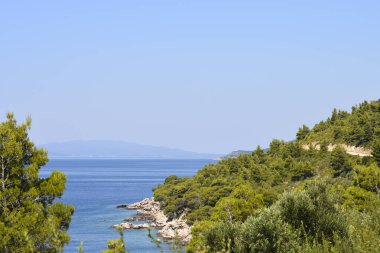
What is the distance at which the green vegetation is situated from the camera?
17156mm

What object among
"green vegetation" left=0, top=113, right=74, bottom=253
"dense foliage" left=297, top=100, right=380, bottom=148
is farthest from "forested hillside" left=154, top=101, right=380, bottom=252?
"green vegetation" left=0, top=113, right=74, bottom=253

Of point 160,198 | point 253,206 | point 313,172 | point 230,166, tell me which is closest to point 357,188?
point 253,206

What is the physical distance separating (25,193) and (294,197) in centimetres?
959

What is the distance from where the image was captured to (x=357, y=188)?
40031 millimetres

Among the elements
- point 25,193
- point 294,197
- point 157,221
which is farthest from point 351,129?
point 25,193

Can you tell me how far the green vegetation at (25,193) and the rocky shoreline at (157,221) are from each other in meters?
38.7

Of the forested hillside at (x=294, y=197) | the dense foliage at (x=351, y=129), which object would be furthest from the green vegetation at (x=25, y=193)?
the dense foliage at (x=351, y=129)

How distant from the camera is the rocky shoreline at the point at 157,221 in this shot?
70438 mm

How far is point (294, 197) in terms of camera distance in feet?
56.2

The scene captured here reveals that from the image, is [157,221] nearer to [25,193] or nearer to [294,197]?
[25,193]

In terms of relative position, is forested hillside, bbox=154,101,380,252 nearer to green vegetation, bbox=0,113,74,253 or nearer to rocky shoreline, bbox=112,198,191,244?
rocky shoreline, bbox=112,198,191,244

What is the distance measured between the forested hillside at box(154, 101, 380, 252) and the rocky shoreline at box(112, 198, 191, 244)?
2.21 metres

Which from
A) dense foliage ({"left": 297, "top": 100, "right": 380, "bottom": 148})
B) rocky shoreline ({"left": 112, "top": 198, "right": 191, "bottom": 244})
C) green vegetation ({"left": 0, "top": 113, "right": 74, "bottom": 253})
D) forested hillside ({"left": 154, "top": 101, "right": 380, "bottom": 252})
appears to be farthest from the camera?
dense foliage ({"left": 297, "top": 100, "right": 380, "bottom": 148})

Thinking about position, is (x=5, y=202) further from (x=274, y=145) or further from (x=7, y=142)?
(x=274, y=145)
